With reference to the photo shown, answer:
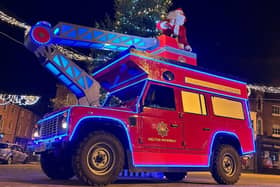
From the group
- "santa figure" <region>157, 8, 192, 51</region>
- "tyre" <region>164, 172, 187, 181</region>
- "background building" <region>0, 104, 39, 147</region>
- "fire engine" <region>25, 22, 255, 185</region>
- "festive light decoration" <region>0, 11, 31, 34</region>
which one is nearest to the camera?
"fire engine" <region>25, 22, 255, 185</region>

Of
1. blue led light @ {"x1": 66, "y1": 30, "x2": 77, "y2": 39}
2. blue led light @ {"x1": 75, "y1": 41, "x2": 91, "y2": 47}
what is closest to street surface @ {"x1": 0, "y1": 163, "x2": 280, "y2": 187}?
blue led light @ {"x1": 75, "y1": 41, "x2": 91, "y2": 47}

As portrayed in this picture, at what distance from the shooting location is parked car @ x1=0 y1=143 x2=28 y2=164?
2314 centimetres

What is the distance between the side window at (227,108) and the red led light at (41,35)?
4785mm

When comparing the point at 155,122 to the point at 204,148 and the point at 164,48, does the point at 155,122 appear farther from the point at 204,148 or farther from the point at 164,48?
the point at 164,48

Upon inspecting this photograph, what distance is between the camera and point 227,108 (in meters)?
9.53

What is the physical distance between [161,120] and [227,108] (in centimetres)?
256

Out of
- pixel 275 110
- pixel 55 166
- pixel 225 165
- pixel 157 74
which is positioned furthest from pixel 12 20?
pixel 275 110

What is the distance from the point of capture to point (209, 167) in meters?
8.66

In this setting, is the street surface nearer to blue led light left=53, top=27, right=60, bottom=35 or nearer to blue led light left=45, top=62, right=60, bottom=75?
blue led light left=45, top=62, right=60, bottom=75

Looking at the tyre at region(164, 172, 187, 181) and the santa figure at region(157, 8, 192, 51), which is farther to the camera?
the santa figure at region(157, 8, 192, 51)

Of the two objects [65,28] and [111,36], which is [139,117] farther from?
[65,28]

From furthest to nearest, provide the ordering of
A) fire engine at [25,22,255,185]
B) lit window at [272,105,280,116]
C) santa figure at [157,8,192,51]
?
lit window at [272,105,280,116] → santa figure at [157,8,192,51] → fire engine at [25,22,255,185]

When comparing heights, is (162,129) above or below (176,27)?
below

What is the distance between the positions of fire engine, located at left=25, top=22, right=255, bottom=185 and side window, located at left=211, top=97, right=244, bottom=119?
0.03 m
